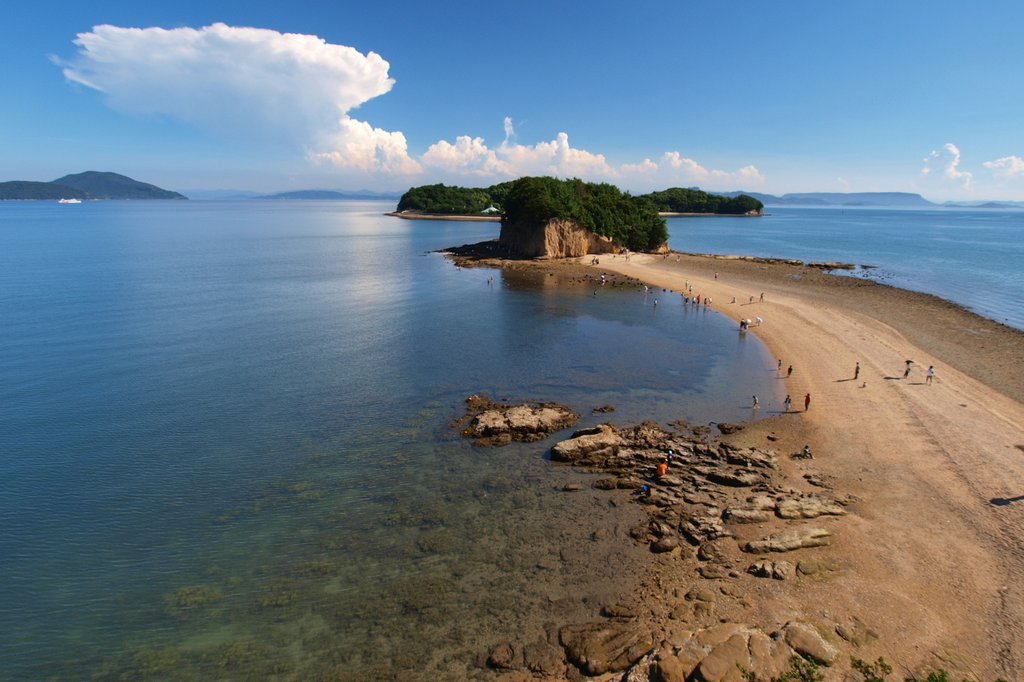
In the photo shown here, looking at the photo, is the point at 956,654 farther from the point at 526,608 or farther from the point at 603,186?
the point at 603,186

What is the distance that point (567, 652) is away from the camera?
53.0 ft

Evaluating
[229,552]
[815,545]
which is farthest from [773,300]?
[229,552]

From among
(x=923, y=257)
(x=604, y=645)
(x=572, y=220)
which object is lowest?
(x=604, y=645)

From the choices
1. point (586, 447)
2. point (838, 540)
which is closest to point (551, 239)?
point (586, 447)

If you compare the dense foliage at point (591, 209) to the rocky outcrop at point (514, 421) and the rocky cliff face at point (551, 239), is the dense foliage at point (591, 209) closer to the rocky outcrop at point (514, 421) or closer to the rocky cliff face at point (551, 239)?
the rocky cliff face at point (551, 239)

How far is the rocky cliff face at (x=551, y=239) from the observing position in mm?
101500

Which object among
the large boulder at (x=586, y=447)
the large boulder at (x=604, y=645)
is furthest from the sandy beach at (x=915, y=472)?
the large boulder at (x=586, y=447)

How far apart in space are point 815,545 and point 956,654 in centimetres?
541

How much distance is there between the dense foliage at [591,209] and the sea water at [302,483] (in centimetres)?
4569

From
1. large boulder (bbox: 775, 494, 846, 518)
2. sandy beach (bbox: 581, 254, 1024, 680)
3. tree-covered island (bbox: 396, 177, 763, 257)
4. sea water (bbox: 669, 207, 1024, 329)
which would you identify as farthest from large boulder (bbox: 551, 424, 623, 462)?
tree-covered island (bbox: 396, 177, 763, 257)

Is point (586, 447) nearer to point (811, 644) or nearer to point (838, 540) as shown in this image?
point (838, 540)

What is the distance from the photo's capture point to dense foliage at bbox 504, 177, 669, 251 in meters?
99.4

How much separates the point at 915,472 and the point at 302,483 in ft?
105

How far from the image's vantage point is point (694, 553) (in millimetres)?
20625
